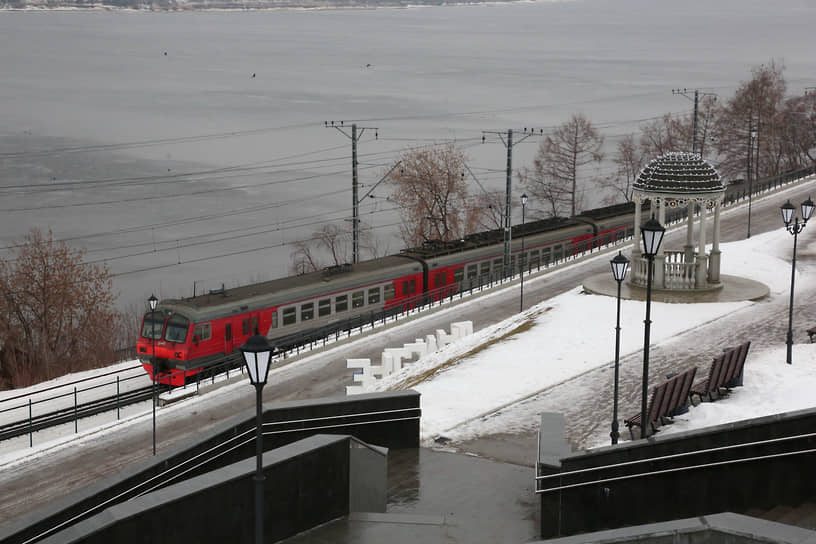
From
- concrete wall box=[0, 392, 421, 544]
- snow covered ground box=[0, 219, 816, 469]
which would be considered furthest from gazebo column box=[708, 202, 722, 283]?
concrete wall box=[0, 392, 421, 544]

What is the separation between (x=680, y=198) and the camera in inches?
1148

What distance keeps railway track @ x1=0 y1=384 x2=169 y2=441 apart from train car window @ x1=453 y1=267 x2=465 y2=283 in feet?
44.5

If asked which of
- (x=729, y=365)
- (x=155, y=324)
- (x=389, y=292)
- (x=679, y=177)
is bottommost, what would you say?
(x=155, y=324)

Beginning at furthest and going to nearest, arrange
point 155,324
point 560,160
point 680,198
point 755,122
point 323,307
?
point 560,160 → point 755,122 → point 323,307 → point 155,324 → point 680,198

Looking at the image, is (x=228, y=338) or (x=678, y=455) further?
(x=228, y=338)

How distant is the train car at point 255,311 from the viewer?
30.8 metres

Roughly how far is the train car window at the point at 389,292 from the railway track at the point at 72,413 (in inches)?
358

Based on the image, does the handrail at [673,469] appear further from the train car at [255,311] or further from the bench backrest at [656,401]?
the train car at [255,311]

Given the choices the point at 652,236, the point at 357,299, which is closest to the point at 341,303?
the point at 357,299

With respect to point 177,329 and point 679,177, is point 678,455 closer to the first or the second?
point 679,177

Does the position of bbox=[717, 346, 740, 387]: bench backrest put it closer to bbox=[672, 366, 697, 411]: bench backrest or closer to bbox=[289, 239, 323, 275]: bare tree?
bbox=[672, 366, 697, 411]: bench backrest

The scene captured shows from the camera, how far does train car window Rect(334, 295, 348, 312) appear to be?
3506cm

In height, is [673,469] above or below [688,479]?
above

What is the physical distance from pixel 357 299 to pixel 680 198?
12.3 metres
